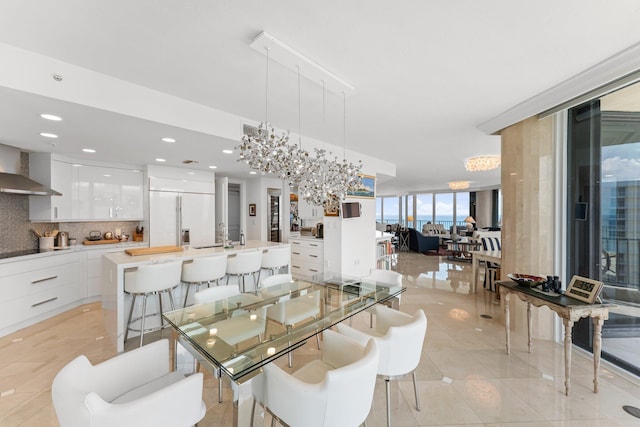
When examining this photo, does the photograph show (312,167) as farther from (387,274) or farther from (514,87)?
(514,87)

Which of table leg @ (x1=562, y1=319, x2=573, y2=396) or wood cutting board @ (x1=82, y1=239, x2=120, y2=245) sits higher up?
wood cutting board @ (x1=82, y1=239, x2=120, y2=245)

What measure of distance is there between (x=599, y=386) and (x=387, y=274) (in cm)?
189

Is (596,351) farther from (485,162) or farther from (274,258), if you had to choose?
(485,162)

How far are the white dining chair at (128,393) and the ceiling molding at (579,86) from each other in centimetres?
354

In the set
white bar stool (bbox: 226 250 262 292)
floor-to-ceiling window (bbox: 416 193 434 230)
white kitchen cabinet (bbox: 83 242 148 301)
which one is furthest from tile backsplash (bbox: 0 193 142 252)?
floor-to-ceiling window (bbox: 416 193 434 230)

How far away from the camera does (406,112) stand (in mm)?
3105

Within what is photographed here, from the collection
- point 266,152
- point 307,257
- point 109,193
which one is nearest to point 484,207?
point 307,257

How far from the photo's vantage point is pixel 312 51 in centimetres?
192

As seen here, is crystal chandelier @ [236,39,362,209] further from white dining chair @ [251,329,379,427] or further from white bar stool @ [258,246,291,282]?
white dining chair @ [251,329,379,427]

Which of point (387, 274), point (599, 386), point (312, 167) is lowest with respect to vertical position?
point (599, 386)

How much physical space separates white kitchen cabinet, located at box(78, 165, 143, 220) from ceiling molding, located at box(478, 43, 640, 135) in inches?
226

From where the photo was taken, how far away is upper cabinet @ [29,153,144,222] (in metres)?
3.82

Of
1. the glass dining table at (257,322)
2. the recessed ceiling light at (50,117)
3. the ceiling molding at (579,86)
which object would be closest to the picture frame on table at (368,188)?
the ceiling molding at (579,86)

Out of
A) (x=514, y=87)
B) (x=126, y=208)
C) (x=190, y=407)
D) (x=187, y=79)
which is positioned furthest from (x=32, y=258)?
(x=514, y=87)
